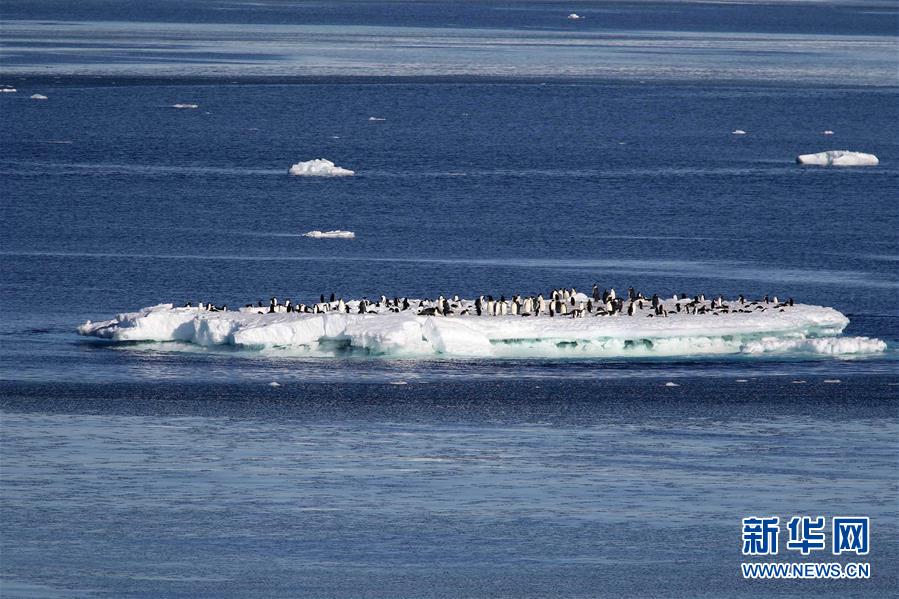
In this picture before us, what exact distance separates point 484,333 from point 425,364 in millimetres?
1568

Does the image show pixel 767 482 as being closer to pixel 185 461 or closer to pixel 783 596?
pixel 783 596

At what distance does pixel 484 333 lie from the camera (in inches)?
1921

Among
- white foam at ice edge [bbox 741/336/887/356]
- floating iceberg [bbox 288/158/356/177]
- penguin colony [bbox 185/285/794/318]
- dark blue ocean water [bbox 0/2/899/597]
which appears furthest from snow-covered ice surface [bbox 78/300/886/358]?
floating iceberg [bbox 288/158/356/177]

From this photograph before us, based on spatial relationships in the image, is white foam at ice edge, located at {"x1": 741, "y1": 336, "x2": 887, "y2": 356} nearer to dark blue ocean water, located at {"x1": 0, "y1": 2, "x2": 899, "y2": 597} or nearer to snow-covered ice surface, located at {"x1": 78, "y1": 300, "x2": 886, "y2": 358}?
snow-covered ice surface, located at {"x1": 78, "y1": 300, "x2": 886, "y2": 358}

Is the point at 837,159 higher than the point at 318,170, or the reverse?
the point at 837,159

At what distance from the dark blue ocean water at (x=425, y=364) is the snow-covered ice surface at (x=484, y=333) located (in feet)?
1.53

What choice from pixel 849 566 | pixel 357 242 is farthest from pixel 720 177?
pixel 849 566

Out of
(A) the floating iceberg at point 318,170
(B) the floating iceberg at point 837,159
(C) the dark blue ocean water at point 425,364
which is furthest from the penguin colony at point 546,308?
(B) the floating iceberg at point 837,159

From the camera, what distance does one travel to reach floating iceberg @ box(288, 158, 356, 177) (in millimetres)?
89850

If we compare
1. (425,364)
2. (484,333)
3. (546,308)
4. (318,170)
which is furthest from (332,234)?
(425,364)

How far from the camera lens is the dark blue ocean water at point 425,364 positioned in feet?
113

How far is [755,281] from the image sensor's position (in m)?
63.7

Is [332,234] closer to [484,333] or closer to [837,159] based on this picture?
[484,333]

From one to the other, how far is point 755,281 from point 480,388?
19.6m
